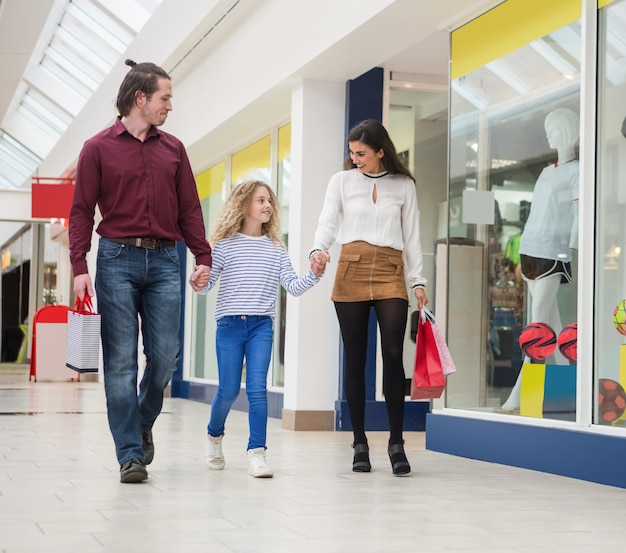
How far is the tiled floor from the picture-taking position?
2.86m

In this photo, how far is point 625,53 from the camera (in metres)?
4.52

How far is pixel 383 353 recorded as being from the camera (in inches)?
180

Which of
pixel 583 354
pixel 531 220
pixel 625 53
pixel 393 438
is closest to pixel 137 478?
pixel 393 438

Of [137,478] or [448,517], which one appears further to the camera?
[137,478]

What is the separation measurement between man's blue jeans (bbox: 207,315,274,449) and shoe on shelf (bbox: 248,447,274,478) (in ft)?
0.17

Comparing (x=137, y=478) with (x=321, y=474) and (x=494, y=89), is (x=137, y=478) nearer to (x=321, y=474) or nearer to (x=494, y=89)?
(x=321, y=474)

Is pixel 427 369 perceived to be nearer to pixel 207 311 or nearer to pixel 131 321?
pixel 131 321

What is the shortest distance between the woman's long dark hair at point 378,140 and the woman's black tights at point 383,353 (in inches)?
24.7

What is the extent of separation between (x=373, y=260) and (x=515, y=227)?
3.60 ft

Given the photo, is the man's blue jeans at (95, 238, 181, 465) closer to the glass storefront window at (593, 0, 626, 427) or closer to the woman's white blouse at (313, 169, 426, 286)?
the woman's white blouse at (313, 169, 426, 286)

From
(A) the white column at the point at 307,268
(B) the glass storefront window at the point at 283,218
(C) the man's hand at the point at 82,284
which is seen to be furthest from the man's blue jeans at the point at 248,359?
(B) the glass storefront window at the point at 283,218

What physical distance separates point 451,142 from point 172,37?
181 inches

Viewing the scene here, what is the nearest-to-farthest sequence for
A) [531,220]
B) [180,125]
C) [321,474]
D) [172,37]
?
[321,474] < [531,220] < [172,37] < [180,125]

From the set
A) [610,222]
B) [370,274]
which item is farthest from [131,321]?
[610,222]
